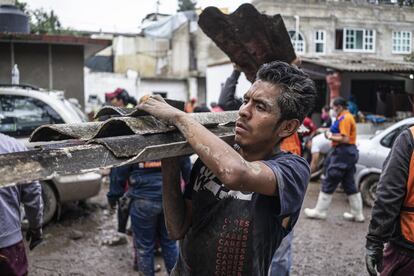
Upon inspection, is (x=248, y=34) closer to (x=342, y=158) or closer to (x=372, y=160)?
(x=342, y=158)

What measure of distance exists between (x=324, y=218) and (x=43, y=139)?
20.0 ft

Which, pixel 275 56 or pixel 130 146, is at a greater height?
pixel 275 56

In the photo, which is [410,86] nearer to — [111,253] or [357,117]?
[357,117]

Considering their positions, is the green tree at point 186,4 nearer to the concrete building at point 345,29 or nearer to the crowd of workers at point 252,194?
the concrete building at point 345,29

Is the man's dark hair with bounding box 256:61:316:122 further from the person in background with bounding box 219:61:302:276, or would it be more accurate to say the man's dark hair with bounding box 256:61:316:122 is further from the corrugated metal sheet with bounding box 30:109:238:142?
the person in background with bounding box 219:61:302:276

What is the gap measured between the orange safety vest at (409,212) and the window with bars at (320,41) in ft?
71.4

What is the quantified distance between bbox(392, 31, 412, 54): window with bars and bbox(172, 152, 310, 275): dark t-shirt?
985 inches

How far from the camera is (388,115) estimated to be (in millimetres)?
17484

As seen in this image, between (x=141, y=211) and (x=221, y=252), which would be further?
(x=141, y=211)

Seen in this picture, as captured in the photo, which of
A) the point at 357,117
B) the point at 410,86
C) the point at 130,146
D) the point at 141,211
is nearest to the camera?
the point at 130,146

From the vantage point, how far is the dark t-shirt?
73.6 inches

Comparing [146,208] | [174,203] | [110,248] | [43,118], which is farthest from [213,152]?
[43,118]

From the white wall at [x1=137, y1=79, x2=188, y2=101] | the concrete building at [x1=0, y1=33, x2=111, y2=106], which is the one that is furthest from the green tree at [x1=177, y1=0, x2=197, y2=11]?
the concrete building at [x1=0, y1=33, x2=111, y2=106]

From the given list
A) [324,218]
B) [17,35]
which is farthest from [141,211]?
[17,35]
